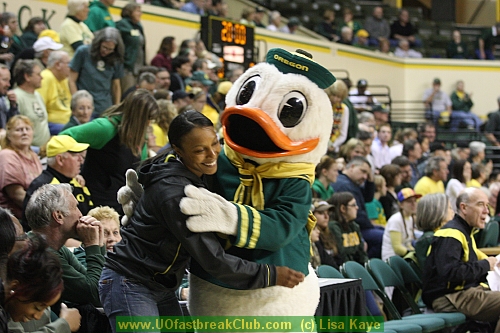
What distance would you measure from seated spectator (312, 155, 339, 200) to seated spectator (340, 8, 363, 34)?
9700 mm

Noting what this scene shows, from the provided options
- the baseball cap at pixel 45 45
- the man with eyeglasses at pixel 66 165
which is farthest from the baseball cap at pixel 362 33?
the man with eyeglasses at pixel 66 165

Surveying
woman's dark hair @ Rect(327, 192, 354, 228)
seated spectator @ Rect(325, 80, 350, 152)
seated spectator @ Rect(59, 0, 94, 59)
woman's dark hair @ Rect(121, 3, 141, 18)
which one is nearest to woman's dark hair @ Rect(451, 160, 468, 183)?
seated spectator @ Rect(325, 80, 350, 152)

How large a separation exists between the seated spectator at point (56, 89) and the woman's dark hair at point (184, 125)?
4.40m

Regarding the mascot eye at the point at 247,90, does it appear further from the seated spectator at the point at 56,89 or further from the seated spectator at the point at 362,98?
the seated spectator at the point at 362,98

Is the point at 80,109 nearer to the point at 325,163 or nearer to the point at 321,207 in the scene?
the point at 321,207

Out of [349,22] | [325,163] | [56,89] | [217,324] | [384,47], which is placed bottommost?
[217,324]

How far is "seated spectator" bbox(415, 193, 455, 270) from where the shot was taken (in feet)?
19.8

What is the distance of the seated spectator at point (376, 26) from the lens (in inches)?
664

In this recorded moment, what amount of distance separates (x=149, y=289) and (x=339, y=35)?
13.9 meters

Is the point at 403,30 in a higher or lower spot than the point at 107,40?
higher

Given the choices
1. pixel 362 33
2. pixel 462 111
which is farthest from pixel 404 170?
pixel 362 33

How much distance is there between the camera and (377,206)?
7871mm

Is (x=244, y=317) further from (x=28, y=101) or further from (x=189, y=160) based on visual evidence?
(x=28, y=101)

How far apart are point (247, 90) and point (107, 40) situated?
4.42 metres
